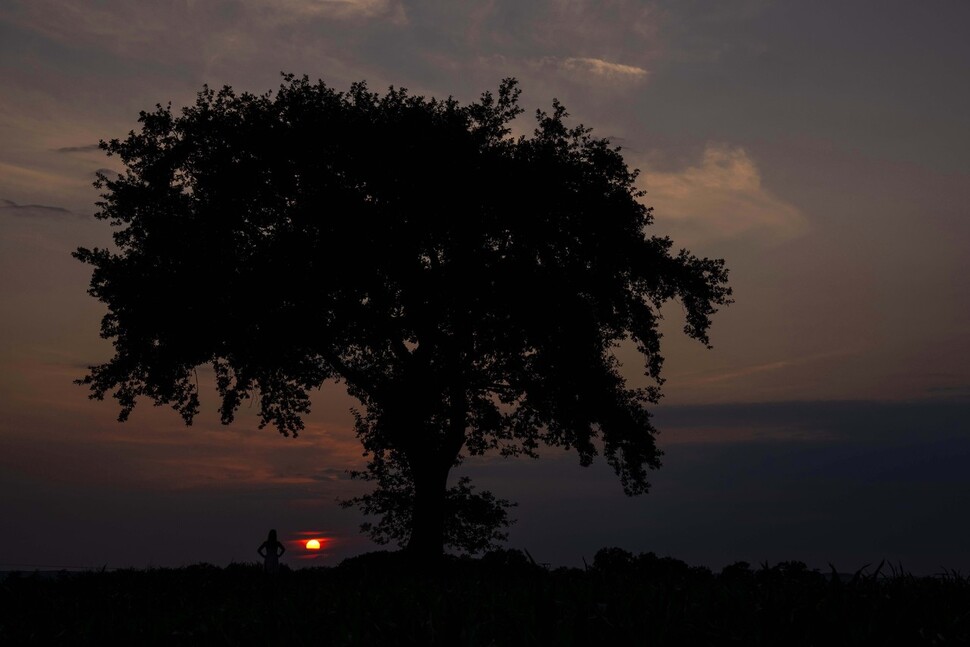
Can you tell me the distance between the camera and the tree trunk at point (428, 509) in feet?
92.7

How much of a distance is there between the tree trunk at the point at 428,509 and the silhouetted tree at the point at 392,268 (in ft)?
0.19

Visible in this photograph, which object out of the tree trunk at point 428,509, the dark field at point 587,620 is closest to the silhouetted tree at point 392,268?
the tree trunk at point 428,509

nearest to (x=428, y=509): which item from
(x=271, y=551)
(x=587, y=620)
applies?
(x=271, y=551)

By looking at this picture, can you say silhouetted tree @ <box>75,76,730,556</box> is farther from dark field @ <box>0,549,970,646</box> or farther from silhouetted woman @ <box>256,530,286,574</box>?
dark field @ <box>0,549,970,646</box>

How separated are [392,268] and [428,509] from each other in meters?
7.09

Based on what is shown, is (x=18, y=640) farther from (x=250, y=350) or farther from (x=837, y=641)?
(x=250, y=350)

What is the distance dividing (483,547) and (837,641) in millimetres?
28507

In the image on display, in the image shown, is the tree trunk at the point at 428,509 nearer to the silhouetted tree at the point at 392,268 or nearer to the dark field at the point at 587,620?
the silhouetted tree at the point at 392,268

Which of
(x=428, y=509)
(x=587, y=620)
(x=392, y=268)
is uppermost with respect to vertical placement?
(x=392, y=268)

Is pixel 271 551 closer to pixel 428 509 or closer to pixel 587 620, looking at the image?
pixel 428 509

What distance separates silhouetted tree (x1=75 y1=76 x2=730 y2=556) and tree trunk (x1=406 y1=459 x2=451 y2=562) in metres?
0.06

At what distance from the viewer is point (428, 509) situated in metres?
28.7

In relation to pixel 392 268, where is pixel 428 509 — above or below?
below

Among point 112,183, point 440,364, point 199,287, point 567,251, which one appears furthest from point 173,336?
point 567,251
